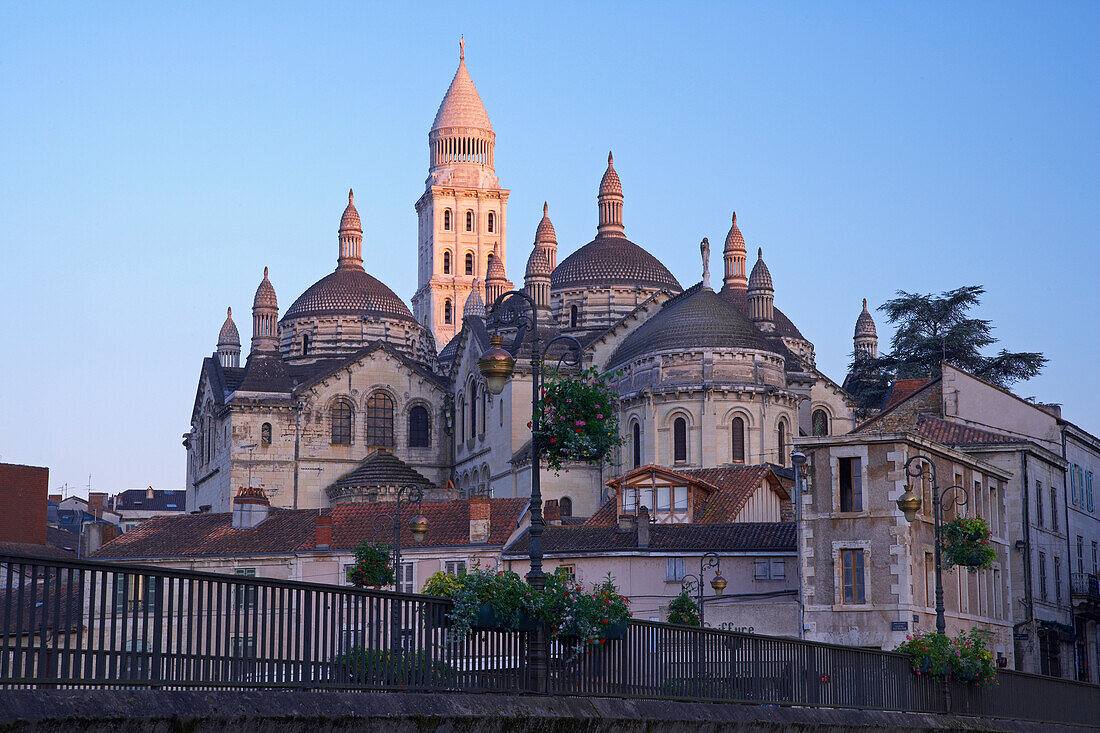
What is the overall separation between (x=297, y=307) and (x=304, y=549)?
139 ft

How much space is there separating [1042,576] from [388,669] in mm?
35892

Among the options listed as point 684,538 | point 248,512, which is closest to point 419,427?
point 248,512

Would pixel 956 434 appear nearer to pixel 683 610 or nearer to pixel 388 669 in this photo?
pixel 683 610

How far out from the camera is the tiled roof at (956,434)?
4853 centimetres

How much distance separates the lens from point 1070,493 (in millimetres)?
51406

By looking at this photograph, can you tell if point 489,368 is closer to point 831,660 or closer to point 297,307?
point 831,660

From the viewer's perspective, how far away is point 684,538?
48.6m

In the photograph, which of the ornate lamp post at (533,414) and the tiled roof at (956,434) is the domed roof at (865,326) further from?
the ornate lamp post at (533,414)

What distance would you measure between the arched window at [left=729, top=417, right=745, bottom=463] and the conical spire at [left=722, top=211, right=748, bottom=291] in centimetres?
2653

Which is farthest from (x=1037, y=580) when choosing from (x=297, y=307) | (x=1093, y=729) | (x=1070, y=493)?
(x=297, y=307)

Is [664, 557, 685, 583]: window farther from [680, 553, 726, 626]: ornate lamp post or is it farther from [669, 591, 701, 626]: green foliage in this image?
[669, 591, 701, 626]: green foliage

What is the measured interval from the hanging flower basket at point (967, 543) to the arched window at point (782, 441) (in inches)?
1249

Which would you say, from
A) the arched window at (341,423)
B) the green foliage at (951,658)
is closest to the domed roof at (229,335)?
the arched window at (341,423)

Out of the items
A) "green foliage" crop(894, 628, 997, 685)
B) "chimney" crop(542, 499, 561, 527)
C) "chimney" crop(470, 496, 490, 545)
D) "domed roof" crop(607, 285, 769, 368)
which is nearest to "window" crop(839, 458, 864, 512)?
"green foliage" crop(894, 628, 997, 685)
